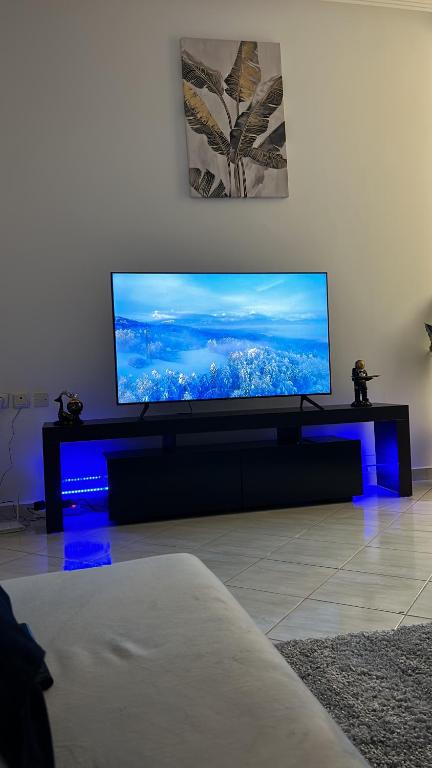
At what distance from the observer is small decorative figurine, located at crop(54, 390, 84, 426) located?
11.7 ft

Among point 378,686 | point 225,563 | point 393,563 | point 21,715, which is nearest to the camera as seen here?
point 21,715

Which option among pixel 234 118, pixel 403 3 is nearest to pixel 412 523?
pixel 234 118

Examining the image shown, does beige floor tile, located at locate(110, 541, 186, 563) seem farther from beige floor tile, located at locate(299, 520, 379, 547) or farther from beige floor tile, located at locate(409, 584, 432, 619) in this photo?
beige floor tile, located at locate(409, 584, 432, 619)

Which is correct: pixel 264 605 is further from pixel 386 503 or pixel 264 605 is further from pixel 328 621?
pixel 386 503

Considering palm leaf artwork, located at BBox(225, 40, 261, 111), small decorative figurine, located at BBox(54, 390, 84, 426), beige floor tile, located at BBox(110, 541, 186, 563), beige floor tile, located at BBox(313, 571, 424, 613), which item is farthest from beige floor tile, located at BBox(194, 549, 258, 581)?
palm leaf artwork, located at BBox(225, 40, 261, 111)

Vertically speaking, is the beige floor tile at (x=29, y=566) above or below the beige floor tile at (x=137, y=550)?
below

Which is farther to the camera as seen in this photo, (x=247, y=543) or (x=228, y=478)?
(x=228, y=478)

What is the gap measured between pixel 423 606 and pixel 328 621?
35 cm

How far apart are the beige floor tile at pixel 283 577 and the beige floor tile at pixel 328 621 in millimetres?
176

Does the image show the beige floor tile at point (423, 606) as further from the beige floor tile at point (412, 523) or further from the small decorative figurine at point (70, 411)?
the small decorative figurine at point (70, 411)

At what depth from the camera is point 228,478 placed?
3.71 metres

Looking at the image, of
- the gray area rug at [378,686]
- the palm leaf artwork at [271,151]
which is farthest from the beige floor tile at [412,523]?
the palm leaf artwork at [271,151]

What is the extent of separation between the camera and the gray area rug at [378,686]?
1280mm

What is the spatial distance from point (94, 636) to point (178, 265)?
10.7ft
